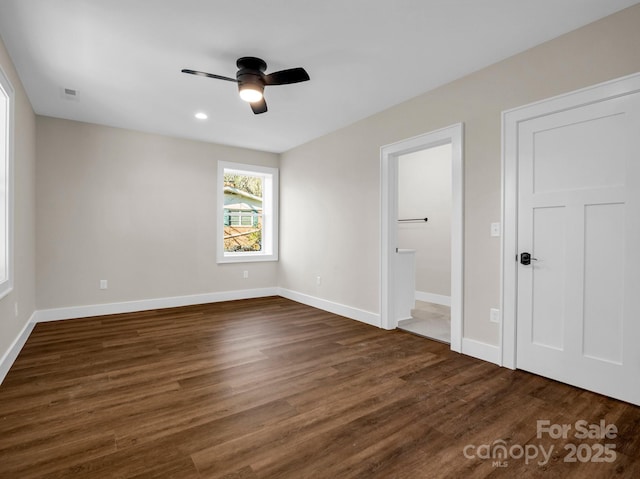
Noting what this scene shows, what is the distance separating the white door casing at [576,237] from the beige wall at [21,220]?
4262 mm

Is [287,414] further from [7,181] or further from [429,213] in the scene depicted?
[429,213]

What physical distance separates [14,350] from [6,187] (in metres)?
1.51

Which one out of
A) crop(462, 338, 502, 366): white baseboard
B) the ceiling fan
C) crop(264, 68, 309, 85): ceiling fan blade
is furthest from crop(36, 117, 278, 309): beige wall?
crop(462, 338, 502, 366): white baseboard

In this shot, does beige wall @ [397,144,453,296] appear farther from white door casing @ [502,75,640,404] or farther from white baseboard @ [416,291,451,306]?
white door casing @ [502,75,640,404]

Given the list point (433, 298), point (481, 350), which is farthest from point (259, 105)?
point (433, 298)

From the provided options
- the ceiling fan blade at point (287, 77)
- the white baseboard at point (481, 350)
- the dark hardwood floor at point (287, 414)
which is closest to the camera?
the dark hardwood floor at point (287, 414)

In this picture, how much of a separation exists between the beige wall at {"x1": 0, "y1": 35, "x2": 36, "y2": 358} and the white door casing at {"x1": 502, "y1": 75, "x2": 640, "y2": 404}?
4262mm

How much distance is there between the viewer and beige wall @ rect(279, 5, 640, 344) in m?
2.43

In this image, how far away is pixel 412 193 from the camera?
19.7 ft

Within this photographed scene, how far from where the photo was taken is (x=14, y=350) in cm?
307

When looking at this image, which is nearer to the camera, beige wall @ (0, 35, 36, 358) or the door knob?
the door knob

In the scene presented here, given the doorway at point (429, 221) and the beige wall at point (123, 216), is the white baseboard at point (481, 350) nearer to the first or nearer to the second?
the doorway at point (429, 221)

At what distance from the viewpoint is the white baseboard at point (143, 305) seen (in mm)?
4340

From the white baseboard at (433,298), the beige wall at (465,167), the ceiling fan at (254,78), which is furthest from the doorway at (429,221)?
the ceiling fan at (254,78)
